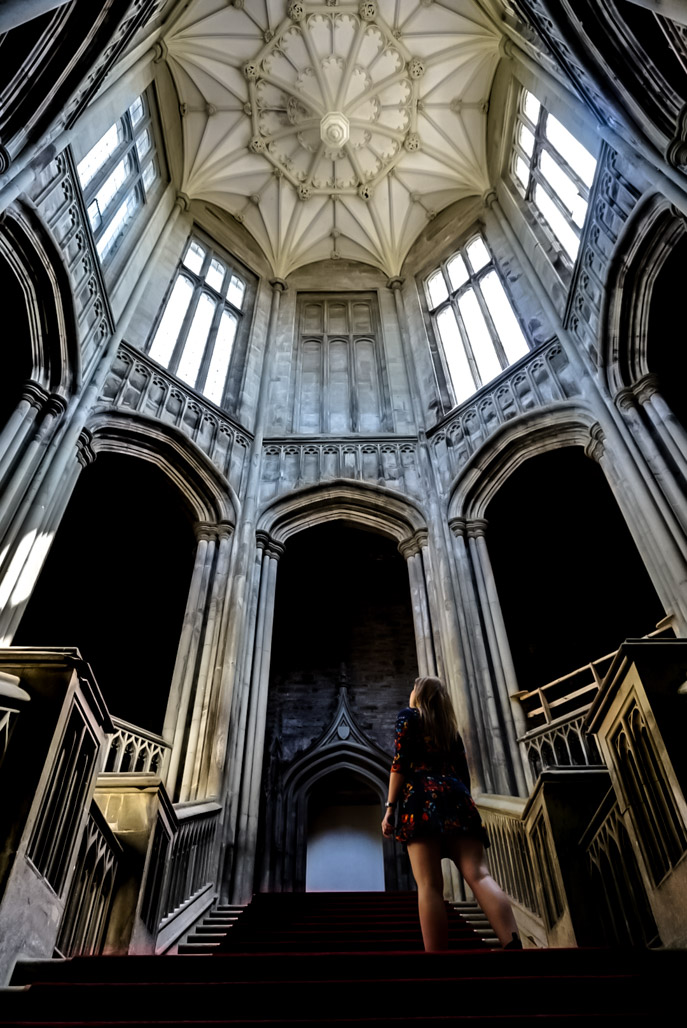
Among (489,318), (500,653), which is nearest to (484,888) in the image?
(500,653)

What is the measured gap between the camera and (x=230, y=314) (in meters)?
12.9

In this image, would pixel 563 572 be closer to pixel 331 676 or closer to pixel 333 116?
pixel 331 676

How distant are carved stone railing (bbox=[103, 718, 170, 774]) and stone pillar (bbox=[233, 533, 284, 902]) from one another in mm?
1033

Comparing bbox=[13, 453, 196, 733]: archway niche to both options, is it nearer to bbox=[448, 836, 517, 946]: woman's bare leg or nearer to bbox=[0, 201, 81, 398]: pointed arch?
bbox=[0, 201, 81, 398]: pointed arch

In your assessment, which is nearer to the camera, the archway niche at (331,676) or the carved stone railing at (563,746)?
the carved stone railing at (563,746)

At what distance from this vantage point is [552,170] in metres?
10.4

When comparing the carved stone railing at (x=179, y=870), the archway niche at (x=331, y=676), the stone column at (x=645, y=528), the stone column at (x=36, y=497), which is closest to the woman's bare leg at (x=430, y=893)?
the carved stone railing at (x=179, y=870)

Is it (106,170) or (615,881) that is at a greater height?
(106,170)

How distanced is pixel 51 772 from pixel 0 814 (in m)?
0.23

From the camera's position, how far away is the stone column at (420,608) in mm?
8414

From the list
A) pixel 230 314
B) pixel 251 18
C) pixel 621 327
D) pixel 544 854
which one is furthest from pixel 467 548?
pixel 251 18

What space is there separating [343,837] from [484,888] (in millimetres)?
9342

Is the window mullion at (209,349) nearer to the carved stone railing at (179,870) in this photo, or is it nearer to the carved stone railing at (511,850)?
the carved stone railing at (179,870)

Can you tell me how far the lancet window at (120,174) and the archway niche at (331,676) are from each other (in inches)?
217
